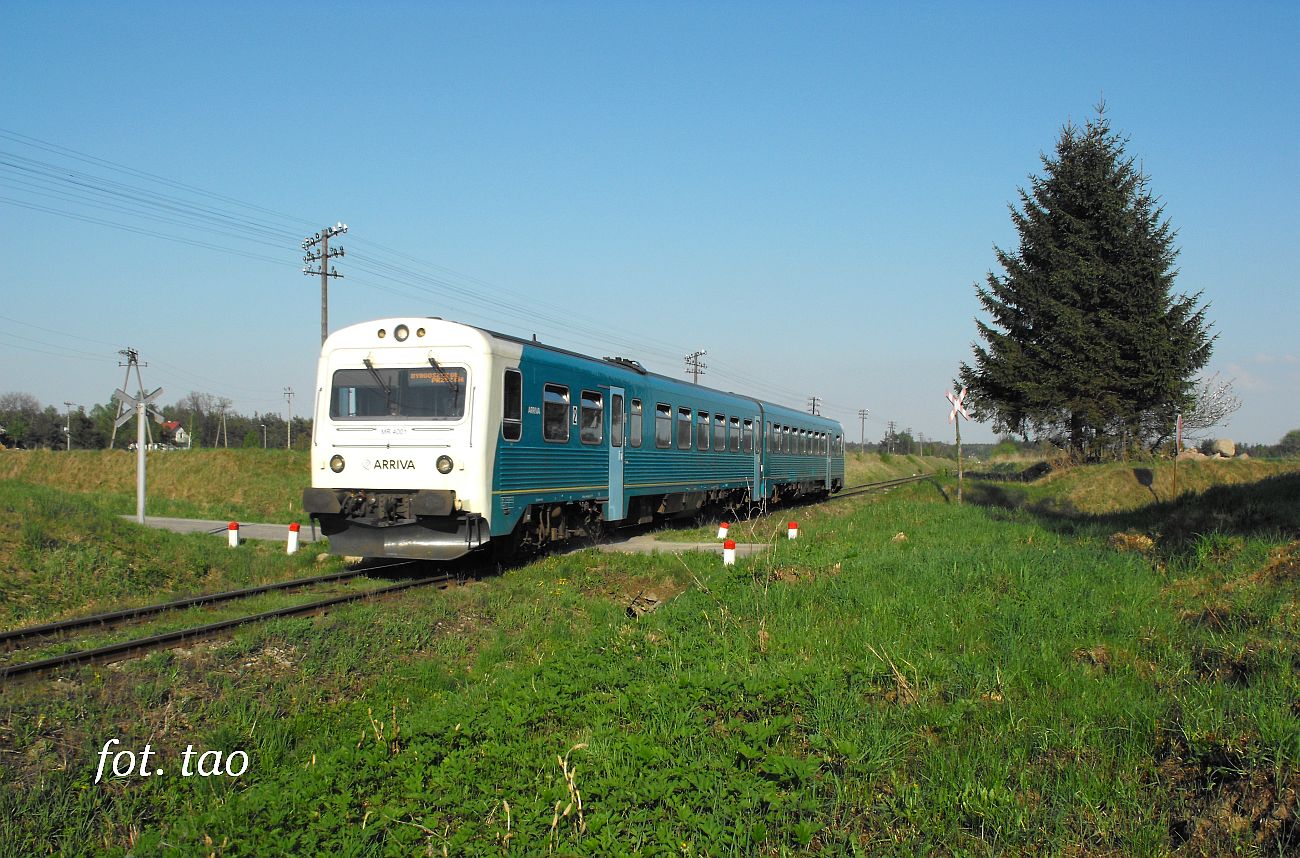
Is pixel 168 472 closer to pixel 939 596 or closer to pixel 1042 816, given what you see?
pixel 939 596

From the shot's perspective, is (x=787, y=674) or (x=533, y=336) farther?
(x=533, y=336)

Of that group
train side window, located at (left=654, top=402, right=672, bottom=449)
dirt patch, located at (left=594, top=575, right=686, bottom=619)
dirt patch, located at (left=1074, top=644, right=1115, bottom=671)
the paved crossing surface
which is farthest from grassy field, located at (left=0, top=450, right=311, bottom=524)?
dirt patch, located at (left=1074, top=644, right=1115, bottom=671)

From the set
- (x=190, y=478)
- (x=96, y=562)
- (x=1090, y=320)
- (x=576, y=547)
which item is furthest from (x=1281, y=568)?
(x=190, y=478)

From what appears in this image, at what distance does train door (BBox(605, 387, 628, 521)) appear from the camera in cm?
1445

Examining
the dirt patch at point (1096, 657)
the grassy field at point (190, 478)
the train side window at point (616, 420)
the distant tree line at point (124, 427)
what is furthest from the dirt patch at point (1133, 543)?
the distant tree line at point (124, 427)

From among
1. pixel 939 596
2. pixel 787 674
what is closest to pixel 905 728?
pixel 787 674

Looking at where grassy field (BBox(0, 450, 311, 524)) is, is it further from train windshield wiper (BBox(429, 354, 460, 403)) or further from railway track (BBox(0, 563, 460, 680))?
train windshield wiper (BBox(429, 354, 460, 403))

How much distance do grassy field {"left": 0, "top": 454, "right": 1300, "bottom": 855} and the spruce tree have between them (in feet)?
64.7

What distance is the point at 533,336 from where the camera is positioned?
43.0 ft

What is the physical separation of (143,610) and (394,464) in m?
3.18

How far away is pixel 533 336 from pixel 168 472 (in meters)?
26.3

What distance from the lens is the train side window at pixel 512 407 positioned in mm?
11195

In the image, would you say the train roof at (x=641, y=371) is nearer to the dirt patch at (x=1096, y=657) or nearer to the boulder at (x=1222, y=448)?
the dirt patch at (x=1096, y=657)

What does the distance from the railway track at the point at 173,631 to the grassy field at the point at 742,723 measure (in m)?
0.33
